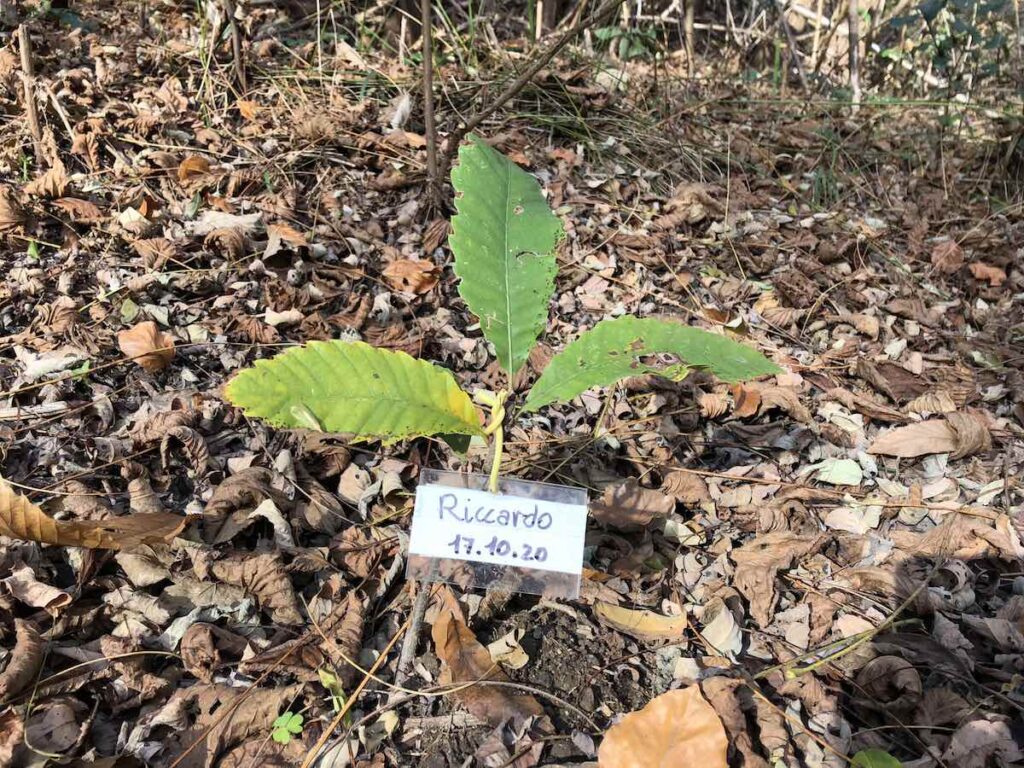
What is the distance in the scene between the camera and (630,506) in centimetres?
128

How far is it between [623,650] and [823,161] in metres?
2.22

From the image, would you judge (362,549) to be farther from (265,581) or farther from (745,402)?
(745,402)

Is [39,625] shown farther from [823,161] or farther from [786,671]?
[823,161]

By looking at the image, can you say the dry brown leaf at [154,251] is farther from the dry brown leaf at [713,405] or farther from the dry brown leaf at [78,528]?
the dry brown leaf at [713,405]

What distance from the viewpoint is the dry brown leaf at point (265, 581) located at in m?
1.10

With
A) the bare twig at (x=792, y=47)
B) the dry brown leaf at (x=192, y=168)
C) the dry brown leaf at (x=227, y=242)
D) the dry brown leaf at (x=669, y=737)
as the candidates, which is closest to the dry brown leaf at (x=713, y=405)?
the dry brown leaf at (x=669, y=737)

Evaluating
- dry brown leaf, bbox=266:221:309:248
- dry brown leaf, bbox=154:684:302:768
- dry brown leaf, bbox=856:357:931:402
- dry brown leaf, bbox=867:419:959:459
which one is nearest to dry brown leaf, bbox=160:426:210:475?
dry brown leaf, bbox=154:684:302:768

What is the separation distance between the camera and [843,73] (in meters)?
3.83


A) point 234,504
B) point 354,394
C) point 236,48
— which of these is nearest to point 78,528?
point 234,504

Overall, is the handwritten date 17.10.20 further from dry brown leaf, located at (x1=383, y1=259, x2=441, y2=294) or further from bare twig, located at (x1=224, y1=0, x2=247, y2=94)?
bare twig, located at (x1=224, y1=0, x2=247, y2=94)

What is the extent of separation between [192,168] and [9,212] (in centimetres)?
45

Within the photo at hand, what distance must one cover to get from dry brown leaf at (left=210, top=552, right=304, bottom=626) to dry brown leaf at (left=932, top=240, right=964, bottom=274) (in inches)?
79.6

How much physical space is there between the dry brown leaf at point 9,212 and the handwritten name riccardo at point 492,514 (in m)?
1.38

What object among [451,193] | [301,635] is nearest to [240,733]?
[301,635]
